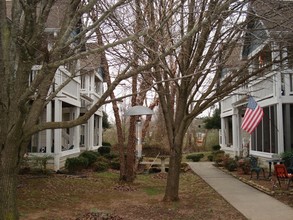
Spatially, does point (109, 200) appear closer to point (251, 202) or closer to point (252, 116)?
point (251, 202)

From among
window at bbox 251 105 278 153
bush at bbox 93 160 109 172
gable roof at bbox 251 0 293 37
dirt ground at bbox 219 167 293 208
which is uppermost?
gable roof at bbox 251 0 293 37

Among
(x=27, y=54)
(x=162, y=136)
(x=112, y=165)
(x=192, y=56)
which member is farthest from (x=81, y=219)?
(x=162, y=136)

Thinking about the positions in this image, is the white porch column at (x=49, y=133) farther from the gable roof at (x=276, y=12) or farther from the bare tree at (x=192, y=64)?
the gable roof at (x=276, y=12)

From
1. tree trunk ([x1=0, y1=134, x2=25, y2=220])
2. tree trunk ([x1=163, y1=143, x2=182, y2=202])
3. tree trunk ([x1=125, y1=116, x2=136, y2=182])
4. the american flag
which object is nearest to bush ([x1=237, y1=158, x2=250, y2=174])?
the american flag

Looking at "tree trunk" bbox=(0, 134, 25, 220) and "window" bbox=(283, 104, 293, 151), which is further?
"window" bbox=(283, 104, 293, 151)

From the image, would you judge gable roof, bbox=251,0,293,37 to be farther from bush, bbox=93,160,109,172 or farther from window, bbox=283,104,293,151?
bush, bbox=93,160,109,172

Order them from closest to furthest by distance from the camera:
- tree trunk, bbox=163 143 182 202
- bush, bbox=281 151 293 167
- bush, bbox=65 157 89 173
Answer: tree trunk, bbox=163 143 182 202 < bush, bbox=281 151 293 167 < bush, bbox=65 157 89 173

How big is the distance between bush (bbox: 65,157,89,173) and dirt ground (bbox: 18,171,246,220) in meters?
1.53

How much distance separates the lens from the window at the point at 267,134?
17.6m

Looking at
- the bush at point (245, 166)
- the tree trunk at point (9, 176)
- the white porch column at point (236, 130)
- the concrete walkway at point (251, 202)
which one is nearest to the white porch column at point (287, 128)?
the bush at point (245, 166)

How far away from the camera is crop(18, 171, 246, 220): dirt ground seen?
9617mm

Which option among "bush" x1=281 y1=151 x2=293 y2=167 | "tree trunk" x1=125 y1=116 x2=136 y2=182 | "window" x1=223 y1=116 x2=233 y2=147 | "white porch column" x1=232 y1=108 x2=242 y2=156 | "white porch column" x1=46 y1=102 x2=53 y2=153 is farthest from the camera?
"window" x1=223 y1=116 x2=233 y2=147

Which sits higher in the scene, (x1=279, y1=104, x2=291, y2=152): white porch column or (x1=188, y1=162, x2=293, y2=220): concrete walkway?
(x1=279, y1=104, x2=291, y2=152): white porch column

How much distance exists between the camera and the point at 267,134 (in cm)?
1880
